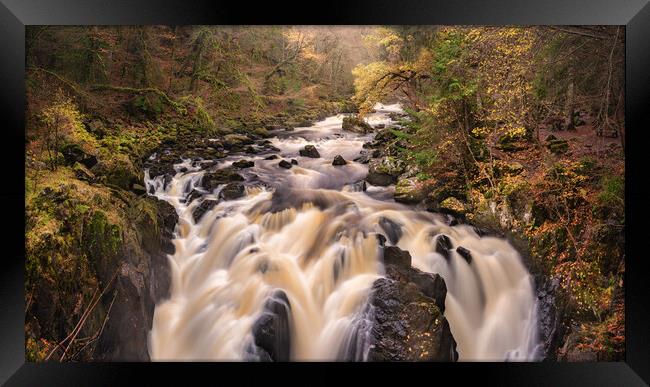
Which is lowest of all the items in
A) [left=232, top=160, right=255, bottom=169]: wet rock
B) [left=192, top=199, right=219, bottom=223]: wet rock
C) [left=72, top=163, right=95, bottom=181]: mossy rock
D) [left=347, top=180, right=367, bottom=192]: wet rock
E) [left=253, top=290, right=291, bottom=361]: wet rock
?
[left=253, top=290, right=291, bottom=361]: wet rock

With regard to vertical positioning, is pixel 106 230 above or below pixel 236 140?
below

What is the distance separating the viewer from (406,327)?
132 inches

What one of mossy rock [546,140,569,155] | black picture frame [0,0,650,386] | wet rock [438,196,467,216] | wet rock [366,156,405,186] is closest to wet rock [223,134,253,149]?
black picture frame [0,0,650,386]

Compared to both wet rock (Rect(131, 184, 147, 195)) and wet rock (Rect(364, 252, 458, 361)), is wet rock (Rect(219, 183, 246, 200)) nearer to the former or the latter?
wet rock (Rect(131, 184, 147, 195))

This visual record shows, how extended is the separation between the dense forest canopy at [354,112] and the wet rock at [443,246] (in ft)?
1.04

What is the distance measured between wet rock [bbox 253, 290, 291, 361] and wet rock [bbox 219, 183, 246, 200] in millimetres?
1032

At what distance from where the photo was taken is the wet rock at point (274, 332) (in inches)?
133

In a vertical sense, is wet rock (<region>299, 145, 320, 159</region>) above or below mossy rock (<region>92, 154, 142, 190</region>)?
above

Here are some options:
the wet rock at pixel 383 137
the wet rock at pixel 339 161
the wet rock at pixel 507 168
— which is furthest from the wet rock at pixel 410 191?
the wet rock at pixel 507 168

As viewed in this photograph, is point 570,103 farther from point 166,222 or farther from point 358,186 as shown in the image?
point 166,222

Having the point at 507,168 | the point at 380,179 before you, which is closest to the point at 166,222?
the point at 380,179

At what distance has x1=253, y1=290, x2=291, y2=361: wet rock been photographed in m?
3.39
